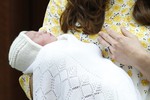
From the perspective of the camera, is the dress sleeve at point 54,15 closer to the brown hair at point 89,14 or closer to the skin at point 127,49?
the brown hair at point 89,14

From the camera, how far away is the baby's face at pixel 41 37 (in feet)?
3.99

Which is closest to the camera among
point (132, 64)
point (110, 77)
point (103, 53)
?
point (110, 77)

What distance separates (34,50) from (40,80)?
0.41ft

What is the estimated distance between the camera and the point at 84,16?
1.36m

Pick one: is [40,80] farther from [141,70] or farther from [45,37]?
[141,70]

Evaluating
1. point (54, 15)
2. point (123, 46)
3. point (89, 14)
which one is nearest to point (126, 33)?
point (123, 46)

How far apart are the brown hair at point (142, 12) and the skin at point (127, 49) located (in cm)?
8

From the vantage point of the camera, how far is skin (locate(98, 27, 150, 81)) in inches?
44.9

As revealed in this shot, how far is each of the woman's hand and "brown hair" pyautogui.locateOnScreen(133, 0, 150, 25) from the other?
8 centimetres

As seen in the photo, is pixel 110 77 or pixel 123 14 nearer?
pixel 110 77

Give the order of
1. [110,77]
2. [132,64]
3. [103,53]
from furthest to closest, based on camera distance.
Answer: [103,53]
[132,64]
[110,77]

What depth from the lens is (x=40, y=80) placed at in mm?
1115

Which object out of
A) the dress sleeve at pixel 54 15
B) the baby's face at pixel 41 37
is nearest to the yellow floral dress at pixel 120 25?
the dress sleeve at pixel 54 15

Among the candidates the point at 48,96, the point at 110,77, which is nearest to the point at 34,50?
the point at 48,96
